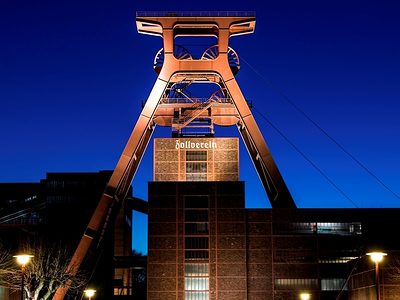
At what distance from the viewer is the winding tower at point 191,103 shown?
52219 mm

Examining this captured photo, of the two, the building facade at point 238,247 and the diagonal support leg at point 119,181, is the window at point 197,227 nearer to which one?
the building facade at point 238,247

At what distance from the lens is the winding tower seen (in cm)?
5222

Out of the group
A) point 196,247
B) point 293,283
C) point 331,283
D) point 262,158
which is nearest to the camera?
point 293,283

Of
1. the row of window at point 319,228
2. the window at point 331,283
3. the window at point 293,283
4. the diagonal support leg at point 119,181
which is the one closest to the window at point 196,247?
the window at point 293,283

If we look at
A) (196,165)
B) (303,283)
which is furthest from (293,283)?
(196,165)

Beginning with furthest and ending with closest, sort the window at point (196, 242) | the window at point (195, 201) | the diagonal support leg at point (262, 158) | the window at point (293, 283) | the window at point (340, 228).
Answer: the diagonal support leg at point (262, 158) → the window at point (340, 228) → the window at point (195, 201) → the window at point (196, 242) → the window at point (293, 283)

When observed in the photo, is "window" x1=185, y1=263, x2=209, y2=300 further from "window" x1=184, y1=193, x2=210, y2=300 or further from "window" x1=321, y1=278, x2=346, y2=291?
"window" x1=321, y1=278, x2=346, y2=291

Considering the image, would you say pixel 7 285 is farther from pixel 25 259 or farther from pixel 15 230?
pixel 25 259

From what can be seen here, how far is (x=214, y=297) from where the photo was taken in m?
48.7

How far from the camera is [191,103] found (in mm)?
55625

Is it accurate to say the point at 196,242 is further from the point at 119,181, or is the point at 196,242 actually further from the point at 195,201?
the point at 119,181

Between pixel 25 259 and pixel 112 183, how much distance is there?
27051 mm

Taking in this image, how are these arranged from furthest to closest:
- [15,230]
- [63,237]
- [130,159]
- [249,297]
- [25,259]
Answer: [63,237] → [130,159] → [249,297] → [15,230] → [25,259]

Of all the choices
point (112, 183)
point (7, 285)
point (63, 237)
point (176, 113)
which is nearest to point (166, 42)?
point (176, 113)
